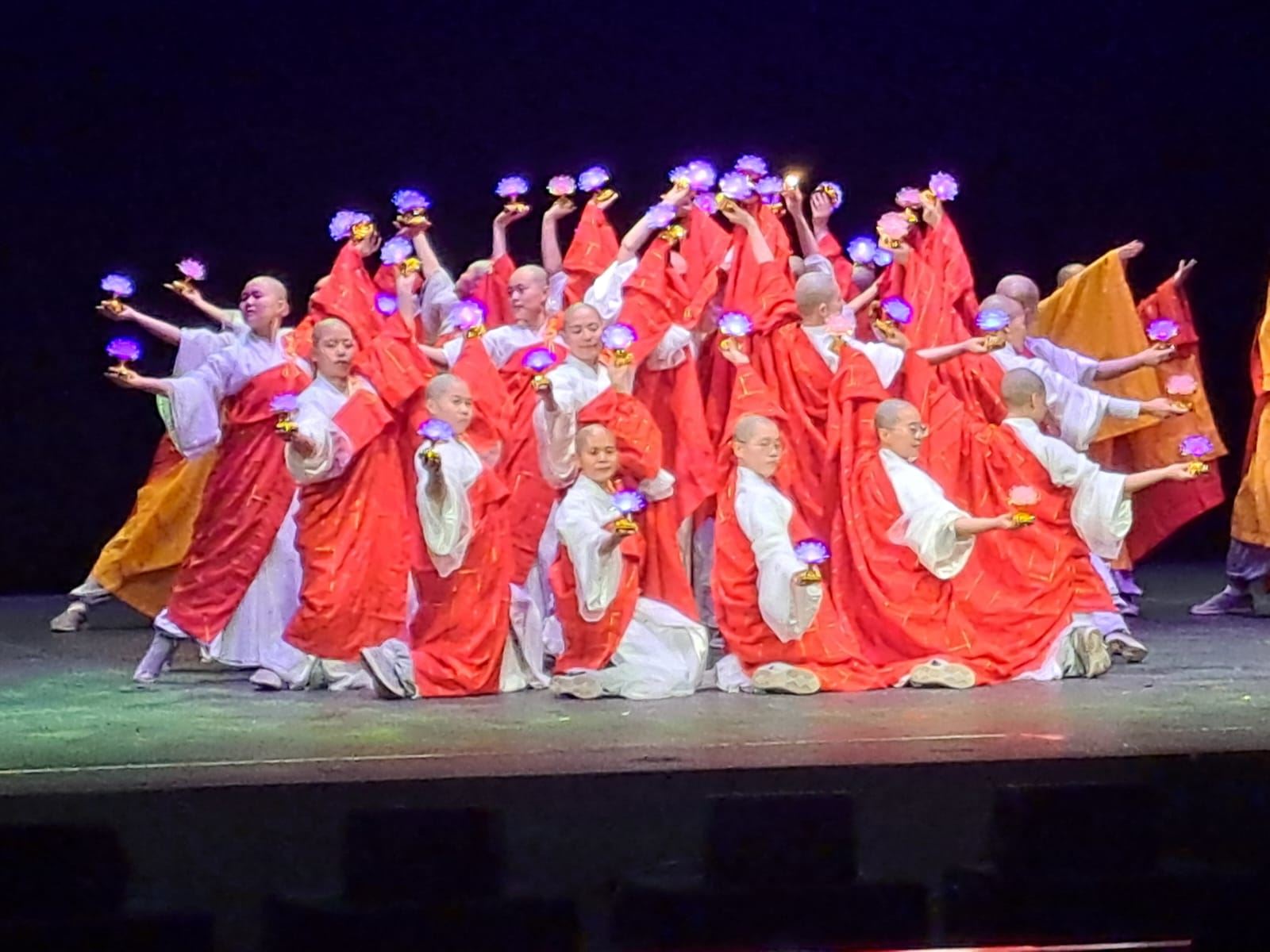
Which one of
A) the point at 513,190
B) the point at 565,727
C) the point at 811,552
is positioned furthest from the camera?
the point at 513,190

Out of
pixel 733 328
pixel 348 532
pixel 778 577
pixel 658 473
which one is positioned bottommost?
pixel 778 577

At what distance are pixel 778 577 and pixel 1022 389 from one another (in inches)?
37.8

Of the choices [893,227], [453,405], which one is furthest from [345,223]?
[893,227]

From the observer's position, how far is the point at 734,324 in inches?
210

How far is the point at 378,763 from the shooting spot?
3971 millimetres

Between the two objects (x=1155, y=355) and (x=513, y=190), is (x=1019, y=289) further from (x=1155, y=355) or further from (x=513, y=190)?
(x=513, y=190)

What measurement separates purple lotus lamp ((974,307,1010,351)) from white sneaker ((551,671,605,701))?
1427mm

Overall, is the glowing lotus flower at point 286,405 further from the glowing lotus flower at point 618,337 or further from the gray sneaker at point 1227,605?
the gray sneaker at point 1227,605

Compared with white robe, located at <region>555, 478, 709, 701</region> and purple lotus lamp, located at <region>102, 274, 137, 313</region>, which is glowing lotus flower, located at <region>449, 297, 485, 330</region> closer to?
white robe, located at <region>555, 478, 709, 701</region>

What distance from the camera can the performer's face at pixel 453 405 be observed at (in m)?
5.11

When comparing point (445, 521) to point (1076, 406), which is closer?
point (445, 521)

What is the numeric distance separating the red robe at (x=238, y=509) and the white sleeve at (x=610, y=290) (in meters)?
0.88

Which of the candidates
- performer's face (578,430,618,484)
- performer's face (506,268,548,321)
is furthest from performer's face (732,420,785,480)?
performer's face (506,268,548,321)

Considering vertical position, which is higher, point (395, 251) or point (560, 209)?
point (560, 209)
